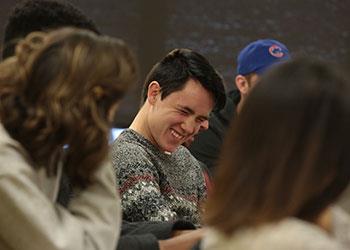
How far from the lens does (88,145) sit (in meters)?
1.63

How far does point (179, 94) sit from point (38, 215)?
108 centimetres

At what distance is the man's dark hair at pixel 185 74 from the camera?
2623 mm

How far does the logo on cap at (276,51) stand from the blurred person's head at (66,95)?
1813 mm

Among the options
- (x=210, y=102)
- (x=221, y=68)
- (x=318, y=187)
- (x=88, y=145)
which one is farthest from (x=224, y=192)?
(x=221, y=68)

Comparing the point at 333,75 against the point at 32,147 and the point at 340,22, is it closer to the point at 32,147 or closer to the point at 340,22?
the point at 32,147

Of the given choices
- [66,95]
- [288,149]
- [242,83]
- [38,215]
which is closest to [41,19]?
[66,95]

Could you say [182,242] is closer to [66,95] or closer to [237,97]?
[66,95]

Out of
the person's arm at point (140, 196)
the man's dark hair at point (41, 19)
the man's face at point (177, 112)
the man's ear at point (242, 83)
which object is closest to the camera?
the man's dark hair at point (41, 19)

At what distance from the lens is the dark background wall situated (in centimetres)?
443

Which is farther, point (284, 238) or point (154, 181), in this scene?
point (154, 181)

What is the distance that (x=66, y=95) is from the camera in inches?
63.4

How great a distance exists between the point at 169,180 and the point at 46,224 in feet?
3.02

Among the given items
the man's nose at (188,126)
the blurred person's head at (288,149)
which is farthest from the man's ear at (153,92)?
the blurred person's head at (288,149)

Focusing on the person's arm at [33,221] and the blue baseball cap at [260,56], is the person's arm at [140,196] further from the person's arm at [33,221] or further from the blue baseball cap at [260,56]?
the blue baseball cap at [260,56]
